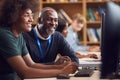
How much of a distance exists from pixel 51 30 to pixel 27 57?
23.2 inches

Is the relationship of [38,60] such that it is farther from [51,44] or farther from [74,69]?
[74,69]

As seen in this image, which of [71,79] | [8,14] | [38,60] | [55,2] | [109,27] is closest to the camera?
[109,27]

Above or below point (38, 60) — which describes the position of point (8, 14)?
above

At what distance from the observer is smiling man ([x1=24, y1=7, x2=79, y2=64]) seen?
10.6ft

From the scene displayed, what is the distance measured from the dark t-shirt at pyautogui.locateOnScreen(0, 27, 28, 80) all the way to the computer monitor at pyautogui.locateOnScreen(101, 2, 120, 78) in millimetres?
844

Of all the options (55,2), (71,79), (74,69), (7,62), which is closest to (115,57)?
(71,79)

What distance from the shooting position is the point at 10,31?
248cm

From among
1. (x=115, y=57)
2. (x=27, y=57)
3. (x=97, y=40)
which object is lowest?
(x=97, y=40)

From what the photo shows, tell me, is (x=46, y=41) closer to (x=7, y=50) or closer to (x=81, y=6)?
(x=7, y=50)

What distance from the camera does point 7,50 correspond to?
2365mm

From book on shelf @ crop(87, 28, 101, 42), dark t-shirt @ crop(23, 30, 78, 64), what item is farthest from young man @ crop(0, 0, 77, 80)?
book on shelf @ crop(87, 28, 101, 42)

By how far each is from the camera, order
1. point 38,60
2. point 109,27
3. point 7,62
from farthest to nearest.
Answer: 1. point 38,60
2. point 7,62
3. point 109,27

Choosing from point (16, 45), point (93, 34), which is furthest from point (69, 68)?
point (93, 34)

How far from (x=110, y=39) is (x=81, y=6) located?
14.5ft
